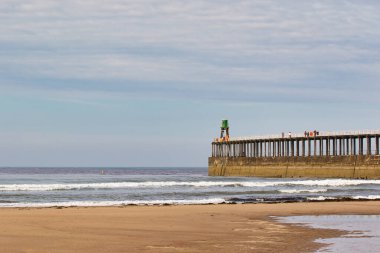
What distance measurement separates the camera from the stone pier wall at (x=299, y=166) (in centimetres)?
7444

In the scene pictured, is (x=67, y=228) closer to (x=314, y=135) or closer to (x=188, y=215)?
(x=188, y=215)

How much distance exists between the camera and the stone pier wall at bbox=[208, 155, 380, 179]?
244ft

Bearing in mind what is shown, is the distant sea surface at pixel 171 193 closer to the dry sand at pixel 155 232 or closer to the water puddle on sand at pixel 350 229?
the dry sand at pixel 155 232

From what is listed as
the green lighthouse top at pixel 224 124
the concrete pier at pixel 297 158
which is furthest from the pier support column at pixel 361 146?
the green lighthouse top at pixel 224 124

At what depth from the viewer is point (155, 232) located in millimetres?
18500

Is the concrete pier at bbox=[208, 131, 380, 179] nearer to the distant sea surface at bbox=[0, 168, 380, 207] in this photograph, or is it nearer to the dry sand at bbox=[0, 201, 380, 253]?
the distant sea surface at bbox=[0, 168, 380, 207]

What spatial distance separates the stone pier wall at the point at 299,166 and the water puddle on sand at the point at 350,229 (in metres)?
49.8

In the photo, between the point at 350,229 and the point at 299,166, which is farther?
the point at 299,166

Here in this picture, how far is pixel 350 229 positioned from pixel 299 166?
68084mm

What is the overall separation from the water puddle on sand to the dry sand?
487mm

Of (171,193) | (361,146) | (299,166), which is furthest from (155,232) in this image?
(299,166)

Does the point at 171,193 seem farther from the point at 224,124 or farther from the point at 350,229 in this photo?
the point at 224,124

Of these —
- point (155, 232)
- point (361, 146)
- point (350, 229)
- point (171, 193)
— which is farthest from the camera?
point (361, 146)

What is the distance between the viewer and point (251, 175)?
96.2 m
